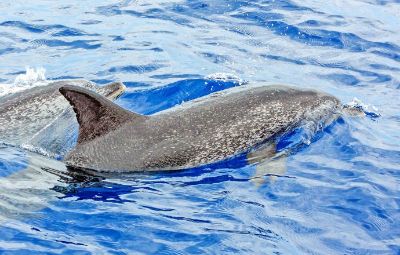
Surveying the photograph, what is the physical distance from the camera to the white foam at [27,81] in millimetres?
13141

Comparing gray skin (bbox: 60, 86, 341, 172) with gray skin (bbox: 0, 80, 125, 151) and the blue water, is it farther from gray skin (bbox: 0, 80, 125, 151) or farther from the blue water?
gray skin (bbox: 0, 80, 125, 151)

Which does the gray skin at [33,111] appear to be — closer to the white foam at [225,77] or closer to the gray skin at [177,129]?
the gray skin at [177,129]

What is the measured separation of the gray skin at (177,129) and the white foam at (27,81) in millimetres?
4487

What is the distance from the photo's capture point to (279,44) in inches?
672

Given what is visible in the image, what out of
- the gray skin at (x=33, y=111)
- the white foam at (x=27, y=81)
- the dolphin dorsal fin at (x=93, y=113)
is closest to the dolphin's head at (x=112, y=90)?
the gray skin at (x=33, y=111)

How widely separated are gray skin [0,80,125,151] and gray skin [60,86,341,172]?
1.89 metres

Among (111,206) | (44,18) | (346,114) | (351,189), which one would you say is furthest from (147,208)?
(44,18)

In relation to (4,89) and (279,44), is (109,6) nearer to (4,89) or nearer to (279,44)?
(279,44)

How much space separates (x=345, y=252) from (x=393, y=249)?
55cm

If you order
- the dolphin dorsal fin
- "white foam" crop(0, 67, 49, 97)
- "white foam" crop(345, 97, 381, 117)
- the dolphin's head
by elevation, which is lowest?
"white foam" crop(0, 67, 49, 97)

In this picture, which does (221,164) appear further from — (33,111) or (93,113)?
(33,111)

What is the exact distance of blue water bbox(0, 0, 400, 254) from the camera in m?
7.42

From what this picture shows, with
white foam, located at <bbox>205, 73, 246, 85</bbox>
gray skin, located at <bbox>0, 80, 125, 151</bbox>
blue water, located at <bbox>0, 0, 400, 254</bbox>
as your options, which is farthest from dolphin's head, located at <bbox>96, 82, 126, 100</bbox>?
white foam, located at <bbox>205, 73, 246, 85</bbox>

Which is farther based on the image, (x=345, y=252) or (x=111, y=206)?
(x=111, y=206)
